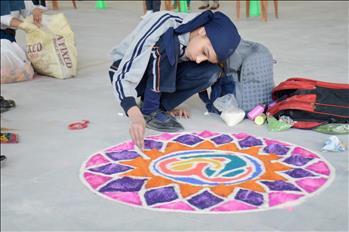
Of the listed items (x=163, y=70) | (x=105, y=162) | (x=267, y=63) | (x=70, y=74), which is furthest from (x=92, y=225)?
(x=70, y=74)

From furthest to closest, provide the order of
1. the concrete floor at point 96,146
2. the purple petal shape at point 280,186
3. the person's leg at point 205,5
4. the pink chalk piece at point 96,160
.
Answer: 1. the person's leg at point 205,5
2. the pink chalk piece at point 96,160
3. the purple petal shape at point 280,186
4. the concrete floor at point 96,146

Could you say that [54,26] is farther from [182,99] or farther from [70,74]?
[182,99]

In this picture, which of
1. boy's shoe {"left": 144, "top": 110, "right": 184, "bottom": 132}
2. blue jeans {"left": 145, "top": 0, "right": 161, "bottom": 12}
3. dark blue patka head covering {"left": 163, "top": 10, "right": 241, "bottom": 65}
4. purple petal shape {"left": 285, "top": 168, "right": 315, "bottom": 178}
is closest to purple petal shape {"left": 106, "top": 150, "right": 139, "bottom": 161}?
boy's shoe {"left": 144, "top": 110, "right": 184, "bottom": 132}

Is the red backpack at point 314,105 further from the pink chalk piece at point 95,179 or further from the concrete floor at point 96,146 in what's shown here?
the pink chalk piece at point 95,179

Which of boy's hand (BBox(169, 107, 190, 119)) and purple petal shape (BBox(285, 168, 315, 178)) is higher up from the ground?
boy's hand (BBox(169, 107, 190, 119))

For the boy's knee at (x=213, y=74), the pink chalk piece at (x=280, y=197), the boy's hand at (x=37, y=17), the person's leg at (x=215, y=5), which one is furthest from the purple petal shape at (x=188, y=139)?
the person's leg at (x=215, y=5)

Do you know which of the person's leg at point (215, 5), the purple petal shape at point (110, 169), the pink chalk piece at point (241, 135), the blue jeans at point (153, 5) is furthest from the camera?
the person's leg at point (215, 5)

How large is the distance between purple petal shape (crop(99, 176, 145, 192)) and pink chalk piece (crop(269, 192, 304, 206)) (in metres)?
0.54

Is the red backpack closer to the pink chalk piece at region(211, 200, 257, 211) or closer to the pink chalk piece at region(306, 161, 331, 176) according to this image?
the pink chalk piece at region(306, 161, 331, 176)

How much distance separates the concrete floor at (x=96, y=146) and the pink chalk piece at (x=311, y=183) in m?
0.05

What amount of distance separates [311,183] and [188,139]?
768 millimetres

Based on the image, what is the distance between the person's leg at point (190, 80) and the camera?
3000 millimetres

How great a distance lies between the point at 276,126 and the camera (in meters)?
2.90

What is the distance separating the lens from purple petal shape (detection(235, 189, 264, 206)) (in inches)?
83.5
